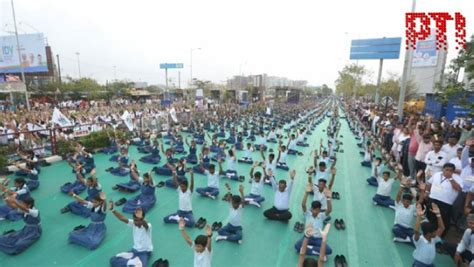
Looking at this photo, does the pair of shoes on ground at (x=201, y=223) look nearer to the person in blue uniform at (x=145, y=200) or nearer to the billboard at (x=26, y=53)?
the person in blue uniform at (x=145, y=200)

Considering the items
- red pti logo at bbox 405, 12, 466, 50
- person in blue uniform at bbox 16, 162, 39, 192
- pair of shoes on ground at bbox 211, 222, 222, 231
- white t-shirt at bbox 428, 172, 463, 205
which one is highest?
red pti logo at bbox 405, 12, 466, 50

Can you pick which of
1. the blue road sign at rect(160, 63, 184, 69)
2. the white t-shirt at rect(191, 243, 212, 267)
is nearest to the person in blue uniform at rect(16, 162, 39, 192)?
the white t-shirt at rect(191, 243, 212, 267)

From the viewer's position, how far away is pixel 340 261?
511 centimetres

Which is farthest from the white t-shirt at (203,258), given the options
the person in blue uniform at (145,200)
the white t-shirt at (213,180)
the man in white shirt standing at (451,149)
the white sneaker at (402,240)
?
the man in white shirt standing at (451,149)

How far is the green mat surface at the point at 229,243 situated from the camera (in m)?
5.24

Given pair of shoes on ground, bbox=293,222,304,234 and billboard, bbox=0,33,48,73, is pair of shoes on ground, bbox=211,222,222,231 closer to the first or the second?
pair of shoes on ground, bbox=293,222,304,234

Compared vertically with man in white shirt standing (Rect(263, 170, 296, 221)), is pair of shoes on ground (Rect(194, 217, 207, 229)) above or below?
below

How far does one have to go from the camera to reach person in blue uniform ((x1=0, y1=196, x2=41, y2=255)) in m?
5.28

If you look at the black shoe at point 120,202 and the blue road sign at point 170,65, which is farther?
the blue road sign at point 170,65

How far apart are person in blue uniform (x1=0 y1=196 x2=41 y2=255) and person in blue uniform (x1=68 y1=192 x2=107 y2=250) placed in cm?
75

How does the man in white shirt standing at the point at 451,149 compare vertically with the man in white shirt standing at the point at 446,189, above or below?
above

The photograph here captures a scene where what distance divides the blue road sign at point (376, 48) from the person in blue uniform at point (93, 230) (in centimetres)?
3009

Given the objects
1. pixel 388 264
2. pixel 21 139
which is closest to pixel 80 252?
pixel 388 264

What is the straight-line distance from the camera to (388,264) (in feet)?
17.2
